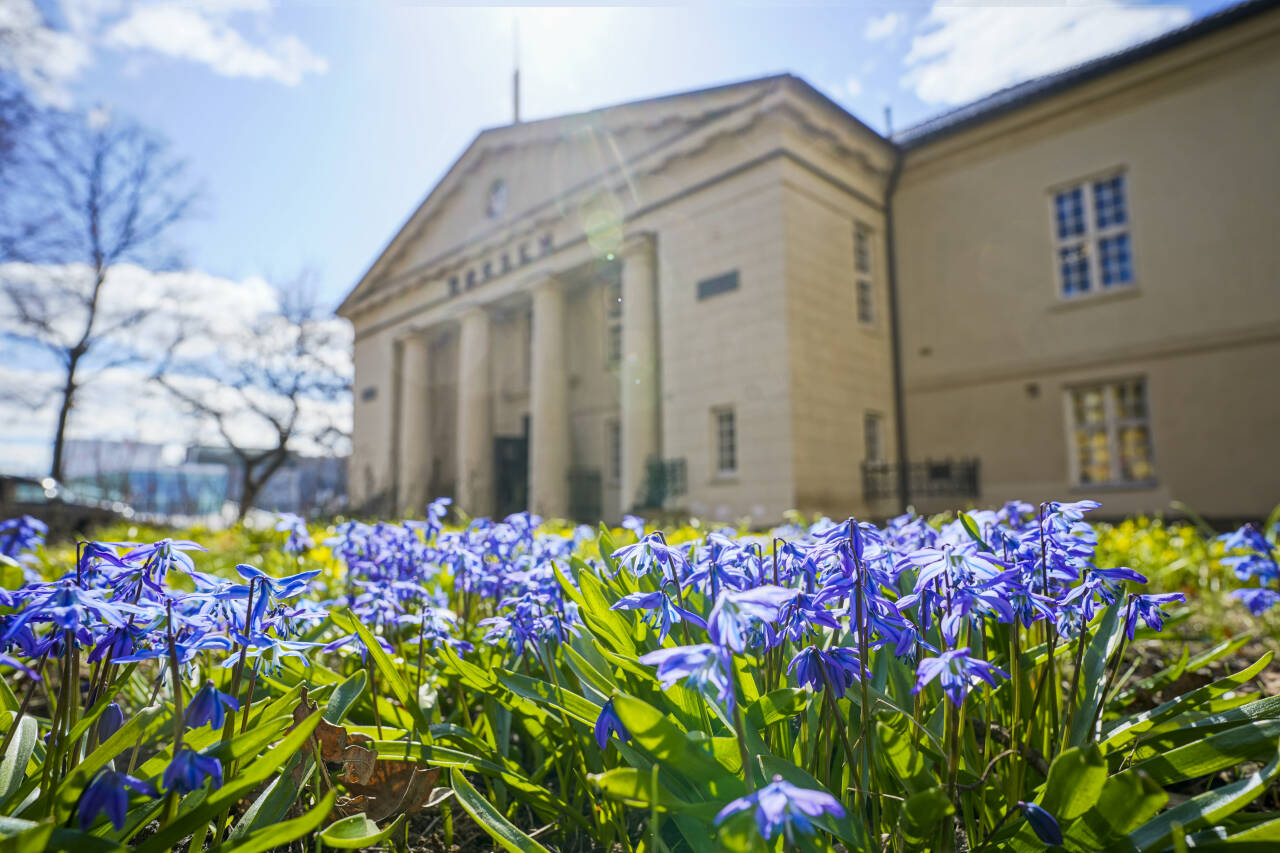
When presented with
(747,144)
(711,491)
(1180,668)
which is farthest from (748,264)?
(1180,668)

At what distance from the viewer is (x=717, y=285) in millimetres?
15680

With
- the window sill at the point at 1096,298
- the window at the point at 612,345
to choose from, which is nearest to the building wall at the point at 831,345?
the window sill at the point at 1096,298

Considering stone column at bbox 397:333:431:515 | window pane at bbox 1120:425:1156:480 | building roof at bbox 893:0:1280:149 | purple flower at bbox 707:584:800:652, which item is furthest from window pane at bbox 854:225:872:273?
purple flower at bbox 707:584:800:652

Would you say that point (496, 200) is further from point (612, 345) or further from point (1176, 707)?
point (1176, 707)

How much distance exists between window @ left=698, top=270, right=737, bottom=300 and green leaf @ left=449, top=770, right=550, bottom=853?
48.2 ft

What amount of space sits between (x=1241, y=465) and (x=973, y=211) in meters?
7.34

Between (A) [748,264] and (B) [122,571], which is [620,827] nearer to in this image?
(B) [122,571]

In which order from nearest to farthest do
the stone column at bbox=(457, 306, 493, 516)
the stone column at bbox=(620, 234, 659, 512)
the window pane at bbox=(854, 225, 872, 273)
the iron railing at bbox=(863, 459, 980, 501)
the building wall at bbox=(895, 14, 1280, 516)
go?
the building wall at bbox=(895, 14, 1280, 516)
the iron railing at bbox=(863, 459, 980, 501)
the stone column at bbox=(620, 234, 659, 512)
the window pane at bbox=(854, 225, 872, 273)
the stone column at bbox=(457, 306, 493, 516)

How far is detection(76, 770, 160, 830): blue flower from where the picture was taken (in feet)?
2.97

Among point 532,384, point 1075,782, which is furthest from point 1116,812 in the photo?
point 532,384

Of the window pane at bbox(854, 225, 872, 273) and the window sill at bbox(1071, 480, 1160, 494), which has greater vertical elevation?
the window pane at bbox(854, 225, 872, 273)

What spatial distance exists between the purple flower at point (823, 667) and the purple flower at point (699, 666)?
32 centimetres

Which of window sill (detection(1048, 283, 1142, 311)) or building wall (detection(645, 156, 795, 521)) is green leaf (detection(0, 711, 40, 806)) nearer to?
building wall (detection(645, 156, 795, 521))

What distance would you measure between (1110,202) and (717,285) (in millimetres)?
8231
